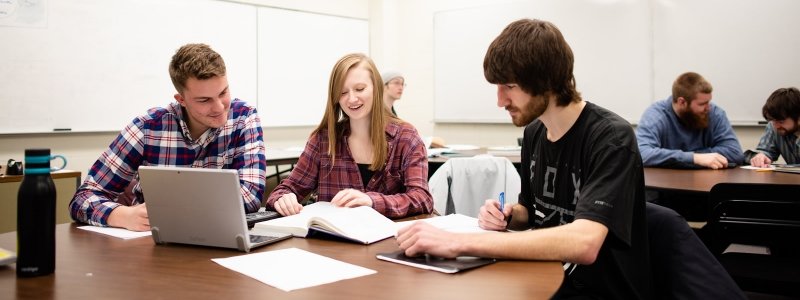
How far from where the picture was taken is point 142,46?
4.76 metres

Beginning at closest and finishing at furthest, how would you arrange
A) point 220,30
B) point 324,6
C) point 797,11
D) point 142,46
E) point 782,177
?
1. point 782,177
2. point 797,11
3. point 142,46
4. point 220,30
5. point 324,6

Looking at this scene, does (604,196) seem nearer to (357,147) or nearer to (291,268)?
(291,268)

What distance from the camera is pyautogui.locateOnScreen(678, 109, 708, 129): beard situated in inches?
139

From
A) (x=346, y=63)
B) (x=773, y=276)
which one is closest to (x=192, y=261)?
(x=346, y=63)

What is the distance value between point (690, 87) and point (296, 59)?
3.54m

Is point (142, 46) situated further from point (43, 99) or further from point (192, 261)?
point (192, 261)

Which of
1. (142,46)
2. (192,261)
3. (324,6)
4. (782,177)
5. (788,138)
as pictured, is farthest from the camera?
(324,6)

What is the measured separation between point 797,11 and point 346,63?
368 cm

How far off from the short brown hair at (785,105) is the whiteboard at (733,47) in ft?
3.51

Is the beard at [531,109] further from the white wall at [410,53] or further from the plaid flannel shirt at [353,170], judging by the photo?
the white wall at [410,53]

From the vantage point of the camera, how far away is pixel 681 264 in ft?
4.27

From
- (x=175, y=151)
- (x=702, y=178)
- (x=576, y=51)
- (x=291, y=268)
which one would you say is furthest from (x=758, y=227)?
(x=576, y=51)

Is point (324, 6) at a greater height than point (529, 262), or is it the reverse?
point (324, 6)

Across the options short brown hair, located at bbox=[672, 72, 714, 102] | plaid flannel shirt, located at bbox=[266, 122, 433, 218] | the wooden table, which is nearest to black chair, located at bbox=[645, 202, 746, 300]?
plaid flannel shirt, located at bbox=[266, 122, 433, 218]
